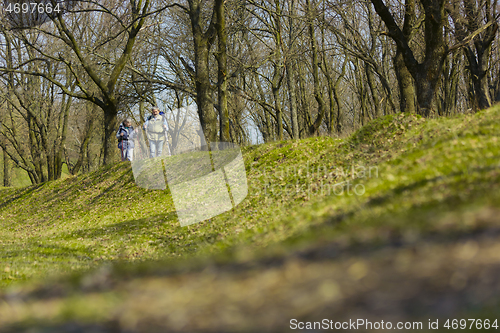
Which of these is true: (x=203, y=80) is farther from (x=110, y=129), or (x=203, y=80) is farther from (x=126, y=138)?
(x=110, y=129)

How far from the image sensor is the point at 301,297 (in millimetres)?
2814

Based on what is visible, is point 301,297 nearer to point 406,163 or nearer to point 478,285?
point 478,285

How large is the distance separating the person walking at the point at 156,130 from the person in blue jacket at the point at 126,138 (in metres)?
2.18

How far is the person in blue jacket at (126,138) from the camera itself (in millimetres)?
16969

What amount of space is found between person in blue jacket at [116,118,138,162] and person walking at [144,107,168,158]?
218 cm

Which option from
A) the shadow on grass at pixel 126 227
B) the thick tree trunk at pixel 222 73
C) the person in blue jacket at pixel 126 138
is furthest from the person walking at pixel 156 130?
the shadow on grass at pixel 126 227

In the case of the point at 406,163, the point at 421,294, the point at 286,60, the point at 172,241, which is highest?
the point at 286,60

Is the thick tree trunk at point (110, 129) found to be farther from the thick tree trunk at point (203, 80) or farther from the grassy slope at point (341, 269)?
the grassy slope at point (341, 269)

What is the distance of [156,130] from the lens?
1506cm

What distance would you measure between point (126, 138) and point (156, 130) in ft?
9.47

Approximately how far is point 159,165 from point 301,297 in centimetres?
1384

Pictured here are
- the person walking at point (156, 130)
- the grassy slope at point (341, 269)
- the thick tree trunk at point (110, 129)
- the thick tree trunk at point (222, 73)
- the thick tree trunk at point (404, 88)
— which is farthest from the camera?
the thick tree trunk at point (110, 129)

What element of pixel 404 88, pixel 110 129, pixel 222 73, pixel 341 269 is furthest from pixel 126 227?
pixel 404 88

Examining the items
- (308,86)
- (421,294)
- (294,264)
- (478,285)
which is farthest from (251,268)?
(308,86)
